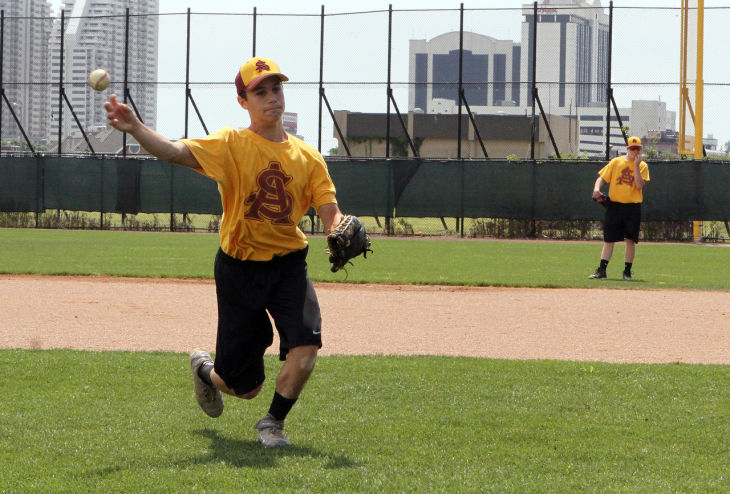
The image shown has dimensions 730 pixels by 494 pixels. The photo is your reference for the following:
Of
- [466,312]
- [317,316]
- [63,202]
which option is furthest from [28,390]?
[63,202]

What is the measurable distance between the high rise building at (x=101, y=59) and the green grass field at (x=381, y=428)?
2589 centimetres

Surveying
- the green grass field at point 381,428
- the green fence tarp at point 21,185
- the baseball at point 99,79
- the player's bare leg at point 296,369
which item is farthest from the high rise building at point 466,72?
the player's bare leg at point 296,369

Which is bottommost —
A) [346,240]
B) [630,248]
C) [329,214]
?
[630,248]

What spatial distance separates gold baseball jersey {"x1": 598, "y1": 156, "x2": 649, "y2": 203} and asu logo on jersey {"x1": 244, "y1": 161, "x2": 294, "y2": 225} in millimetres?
10037

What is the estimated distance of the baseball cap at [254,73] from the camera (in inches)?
191

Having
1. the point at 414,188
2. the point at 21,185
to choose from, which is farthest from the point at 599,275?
the point at 21,185

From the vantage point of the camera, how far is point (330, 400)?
584cm

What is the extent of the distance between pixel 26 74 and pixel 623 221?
25456mm

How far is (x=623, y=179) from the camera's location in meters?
14.2

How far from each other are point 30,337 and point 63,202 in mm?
21252

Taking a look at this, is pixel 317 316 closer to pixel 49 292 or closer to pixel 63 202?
pixel 49 292

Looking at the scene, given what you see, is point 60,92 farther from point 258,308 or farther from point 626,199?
point 258,308

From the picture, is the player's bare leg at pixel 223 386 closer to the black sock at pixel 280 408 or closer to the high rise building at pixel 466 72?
the black sock at pixel 280 408

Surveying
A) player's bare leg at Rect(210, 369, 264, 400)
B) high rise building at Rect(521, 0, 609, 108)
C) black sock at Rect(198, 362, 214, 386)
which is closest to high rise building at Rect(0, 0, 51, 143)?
high rise building at Rect(521, 0, 609, 108)
